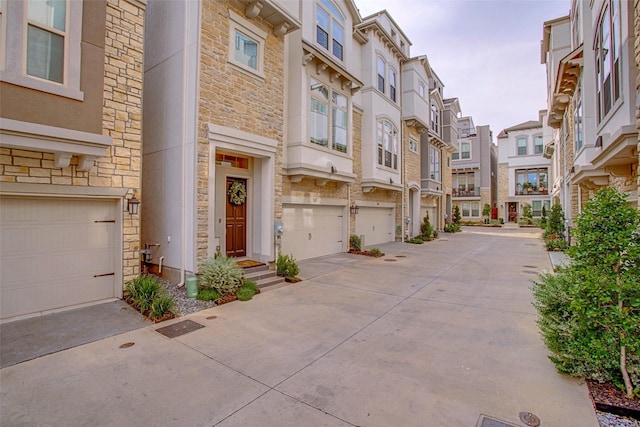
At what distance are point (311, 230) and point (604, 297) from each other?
28.9 feet

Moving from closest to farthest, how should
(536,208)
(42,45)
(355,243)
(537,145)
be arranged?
(42,45)
(355,243)
(537,145)
(536,208)

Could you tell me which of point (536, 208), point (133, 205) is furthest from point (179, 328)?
point (536, 208)

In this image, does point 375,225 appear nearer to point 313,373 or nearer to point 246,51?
point 246,51

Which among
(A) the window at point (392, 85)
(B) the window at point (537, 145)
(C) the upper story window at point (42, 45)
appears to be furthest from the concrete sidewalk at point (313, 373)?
(B) the window at point (537, 145)

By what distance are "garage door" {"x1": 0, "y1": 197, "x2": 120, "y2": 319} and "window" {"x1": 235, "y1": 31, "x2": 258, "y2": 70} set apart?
455 cm

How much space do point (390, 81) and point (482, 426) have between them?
15754mm

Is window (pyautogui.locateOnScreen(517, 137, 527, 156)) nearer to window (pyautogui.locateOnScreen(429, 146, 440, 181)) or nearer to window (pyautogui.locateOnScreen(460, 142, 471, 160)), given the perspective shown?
window (pyautogui.locateOnScreen(460, 142, 471, 160))

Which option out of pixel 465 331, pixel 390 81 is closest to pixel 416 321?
pixel 465 331

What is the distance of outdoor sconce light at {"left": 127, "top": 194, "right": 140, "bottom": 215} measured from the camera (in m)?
6.17

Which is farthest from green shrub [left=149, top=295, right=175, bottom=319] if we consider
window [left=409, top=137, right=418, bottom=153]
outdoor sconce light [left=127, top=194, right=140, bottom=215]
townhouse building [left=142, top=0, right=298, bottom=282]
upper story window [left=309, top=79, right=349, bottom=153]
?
window [left=409, top=137, right=418, bottom=153]

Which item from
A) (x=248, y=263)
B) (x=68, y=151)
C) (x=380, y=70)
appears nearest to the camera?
(x=68, y=151)

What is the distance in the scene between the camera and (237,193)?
8.53 metres

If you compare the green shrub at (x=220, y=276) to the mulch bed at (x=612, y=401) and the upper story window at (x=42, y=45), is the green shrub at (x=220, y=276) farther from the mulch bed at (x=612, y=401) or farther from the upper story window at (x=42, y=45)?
the mulch bed at (x=612, y=401)

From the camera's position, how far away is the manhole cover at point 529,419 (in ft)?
9.03
